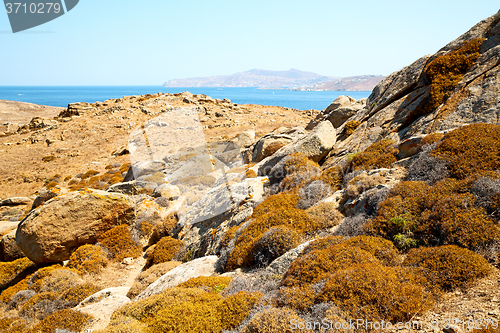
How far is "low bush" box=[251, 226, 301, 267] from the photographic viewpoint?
733 cm

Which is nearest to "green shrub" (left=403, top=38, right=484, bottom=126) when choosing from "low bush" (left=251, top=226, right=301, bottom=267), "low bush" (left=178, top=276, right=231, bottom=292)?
"low bush" (left=251, top=226, right=301, bottom=267)

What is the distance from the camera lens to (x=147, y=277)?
973 centimetres

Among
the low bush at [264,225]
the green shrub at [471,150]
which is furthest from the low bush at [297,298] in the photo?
the green shrub at [471,150]

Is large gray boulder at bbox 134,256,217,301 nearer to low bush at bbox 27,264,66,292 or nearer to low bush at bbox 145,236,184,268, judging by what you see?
low bush at bbox 145,236,184,268

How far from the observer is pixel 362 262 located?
5258mm

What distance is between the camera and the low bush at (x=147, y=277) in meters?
9.01

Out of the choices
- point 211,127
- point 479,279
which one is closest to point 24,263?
point 479,279

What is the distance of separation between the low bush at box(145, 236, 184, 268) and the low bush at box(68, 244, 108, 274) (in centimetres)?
201

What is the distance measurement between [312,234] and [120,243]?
9.89 metres

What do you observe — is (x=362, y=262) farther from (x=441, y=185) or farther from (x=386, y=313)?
(x=441, y=185)

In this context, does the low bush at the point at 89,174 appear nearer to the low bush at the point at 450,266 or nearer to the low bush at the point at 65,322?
the low bush at the point at 65,322

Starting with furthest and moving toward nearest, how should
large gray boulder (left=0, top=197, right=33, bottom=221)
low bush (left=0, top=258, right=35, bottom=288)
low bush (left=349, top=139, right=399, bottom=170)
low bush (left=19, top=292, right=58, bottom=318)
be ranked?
large gray boulder (left=0, top=197, right=33, bottom=221)
low bush (left=0, top=258, right=35, bottom=288)
low bush (left=349, top=139, right=399, bottom=170)
low bush (left=19, top=292, right=58, bottom=318)

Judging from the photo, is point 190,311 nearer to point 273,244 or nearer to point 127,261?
point 273,244

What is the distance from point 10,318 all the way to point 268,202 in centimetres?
938
